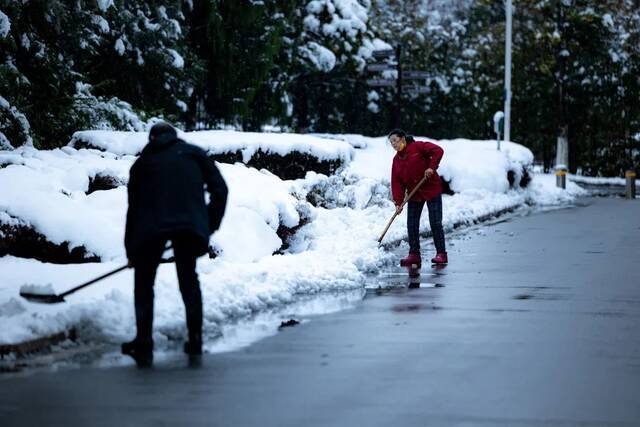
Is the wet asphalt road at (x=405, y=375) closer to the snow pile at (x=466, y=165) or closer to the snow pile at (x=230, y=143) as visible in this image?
the snow pile at (x=230, y=143)

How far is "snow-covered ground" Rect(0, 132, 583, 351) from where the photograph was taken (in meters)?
10.6

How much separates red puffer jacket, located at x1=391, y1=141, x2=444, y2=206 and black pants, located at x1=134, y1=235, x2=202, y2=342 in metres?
7.88

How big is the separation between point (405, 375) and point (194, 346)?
5.55ft

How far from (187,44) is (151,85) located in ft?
7.41

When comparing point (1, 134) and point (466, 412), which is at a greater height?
point (1, 134)

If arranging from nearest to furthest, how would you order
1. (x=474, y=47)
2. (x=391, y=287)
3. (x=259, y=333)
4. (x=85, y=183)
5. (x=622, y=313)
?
1. (x=259, y=333)
2. (x=622, y=313)
3. (x=391, y=287)
4. (x=85, y=183)
5. (x=474, y=47)

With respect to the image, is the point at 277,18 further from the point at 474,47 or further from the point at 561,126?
the point at 474,47

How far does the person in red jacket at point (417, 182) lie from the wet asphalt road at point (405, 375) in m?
3.48

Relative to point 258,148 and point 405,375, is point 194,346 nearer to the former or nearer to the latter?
point 405,375

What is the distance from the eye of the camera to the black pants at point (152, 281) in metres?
9.63

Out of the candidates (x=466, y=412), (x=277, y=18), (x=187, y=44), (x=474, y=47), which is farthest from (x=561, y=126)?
(x=466, y=412)

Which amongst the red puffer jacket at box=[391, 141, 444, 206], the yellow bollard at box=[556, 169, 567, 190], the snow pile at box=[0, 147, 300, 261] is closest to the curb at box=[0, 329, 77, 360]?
the snow pile at box=[0, 147, 300, 261]

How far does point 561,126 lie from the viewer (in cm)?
5688

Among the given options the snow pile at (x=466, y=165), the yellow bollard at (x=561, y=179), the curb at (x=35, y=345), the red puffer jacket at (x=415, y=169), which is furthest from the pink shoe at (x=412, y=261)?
the yellow bollard at (x=561, y=179)
